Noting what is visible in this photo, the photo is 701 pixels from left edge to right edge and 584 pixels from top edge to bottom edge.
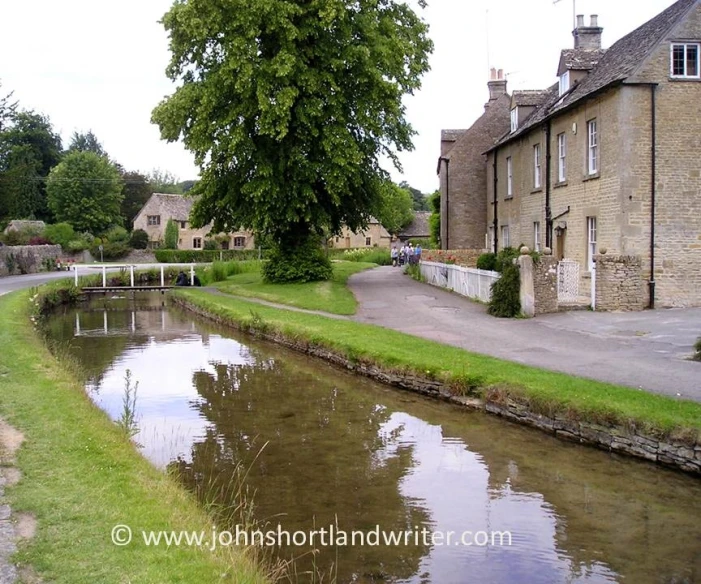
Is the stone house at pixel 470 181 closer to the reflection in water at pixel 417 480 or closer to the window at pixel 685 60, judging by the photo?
the window at pixel 685 60

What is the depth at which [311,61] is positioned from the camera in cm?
3175

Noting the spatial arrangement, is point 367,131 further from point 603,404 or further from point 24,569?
point 24,569

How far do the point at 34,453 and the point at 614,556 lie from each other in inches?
263

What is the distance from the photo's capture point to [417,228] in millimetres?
103500

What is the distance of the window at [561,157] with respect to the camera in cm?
2903

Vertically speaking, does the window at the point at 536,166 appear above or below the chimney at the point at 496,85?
below

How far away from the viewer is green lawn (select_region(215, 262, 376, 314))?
2691 cm

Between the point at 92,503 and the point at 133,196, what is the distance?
104 m

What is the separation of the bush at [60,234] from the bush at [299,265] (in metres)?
42.8

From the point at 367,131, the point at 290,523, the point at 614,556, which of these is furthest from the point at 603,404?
the point at 367,131

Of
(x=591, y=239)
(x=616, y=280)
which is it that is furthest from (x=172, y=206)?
(x=616, y=280)

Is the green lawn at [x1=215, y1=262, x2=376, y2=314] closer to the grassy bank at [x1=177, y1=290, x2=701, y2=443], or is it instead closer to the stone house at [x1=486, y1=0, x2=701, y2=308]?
the grassy bank at [x1=177, y1=290, x2=701, y2=443]

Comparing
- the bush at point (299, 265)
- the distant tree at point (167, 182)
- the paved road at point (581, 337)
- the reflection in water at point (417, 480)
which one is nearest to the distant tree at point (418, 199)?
the distant tree at point (167, 182)

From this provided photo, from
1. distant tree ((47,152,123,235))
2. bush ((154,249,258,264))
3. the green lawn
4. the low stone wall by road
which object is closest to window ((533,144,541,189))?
the green lawn
